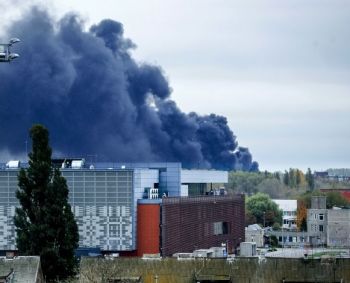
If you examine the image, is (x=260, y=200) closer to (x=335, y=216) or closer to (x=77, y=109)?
(x=335, y=216)

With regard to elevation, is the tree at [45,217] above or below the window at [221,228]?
below

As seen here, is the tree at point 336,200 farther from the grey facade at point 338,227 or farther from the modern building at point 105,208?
the modern building at point 105,208

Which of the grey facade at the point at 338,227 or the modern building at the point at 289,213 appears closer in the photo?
the grey facade at the point at 338,227

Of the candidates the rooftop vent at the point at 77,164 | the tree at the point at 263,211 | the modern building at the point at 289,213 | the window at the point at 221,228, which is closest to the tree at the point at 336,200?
the modern building at the point at 289,213

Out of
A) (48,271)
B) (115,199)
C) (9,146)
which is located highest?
(9,146)

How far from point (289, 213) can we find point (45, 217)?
403ft

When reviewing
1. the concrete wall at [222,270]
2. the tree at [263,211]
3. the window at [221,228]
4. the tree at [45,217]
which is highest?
the tree at [263,211]

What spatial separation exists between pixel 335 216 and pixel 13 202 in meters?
50.5

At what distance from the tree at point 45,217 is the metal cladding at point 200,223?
42201 mm

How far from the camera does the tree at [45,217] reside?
51.4 metres

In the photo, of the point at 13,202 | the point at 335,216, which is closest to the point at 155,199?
the point at 13,202

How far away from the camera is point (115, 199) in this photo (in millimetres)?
94938

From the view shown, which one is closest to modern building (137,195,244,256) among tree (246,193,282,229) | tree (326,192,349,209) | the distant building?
the distant building

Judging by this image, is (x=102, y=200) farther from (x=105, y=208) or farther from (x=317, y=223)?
(x=317, y=223)
